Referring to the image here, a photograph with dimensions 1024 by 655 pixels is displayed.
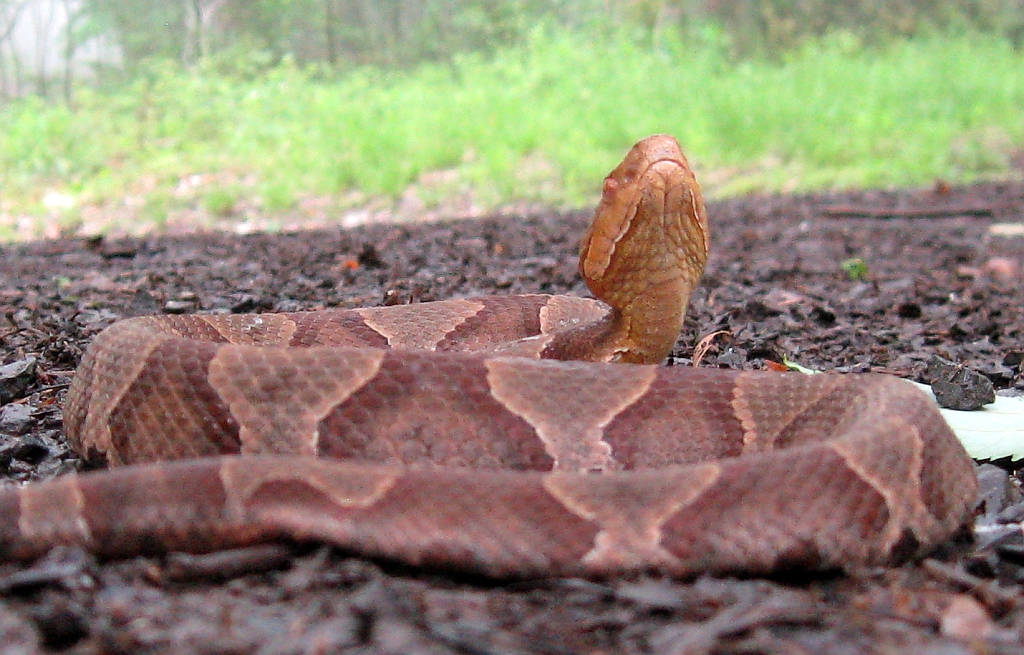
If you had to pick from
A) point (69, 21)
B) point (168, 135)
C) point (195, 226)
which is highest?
point (69, 21)

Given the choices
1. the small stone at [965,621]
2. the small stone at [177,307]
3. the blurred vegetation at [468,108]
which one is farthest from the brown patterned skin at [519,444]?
the blurred vegetation at [468,108]

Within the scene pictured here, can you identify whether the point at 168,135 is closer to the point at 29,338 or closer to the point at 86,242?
the point at 86,242

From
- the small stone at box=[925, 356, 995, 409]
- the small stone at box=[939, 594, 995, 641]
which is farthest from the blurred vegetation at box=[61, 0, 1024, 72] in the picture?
the small stone at box=[939, 594, 995, 641]

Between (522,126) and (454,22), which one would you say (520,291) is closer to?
(522,126)

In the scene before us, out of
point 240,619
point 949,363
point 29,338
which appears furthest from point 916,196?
point 240,619

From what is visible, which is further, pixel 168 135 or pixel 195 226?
pixel 168 135

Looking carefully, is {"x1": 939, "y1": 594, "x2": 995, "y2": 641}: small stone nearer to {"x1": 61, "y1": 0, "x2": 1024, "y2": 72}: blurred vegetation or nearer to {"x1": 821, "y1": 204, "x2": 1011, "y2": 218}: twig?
{"x1": 821, "y1": 204, "x2": 1011, "y2": 218}: twig
